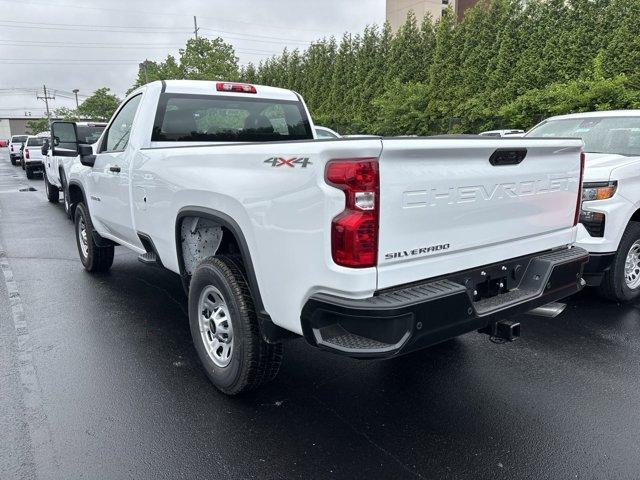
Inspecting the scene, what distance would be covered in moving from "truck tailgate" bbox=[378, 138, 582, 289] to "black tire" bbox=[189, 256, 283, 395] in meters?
1.00

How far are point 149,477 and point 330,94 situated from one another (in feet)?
74.7

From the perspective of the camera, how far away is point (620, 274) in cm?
508

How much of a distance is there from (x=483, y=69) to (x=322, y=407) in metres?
15.7

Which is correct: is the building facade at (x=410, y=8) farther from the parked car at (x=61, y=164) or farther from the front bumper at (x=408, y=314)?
the front bumper at (x=408, y=314)

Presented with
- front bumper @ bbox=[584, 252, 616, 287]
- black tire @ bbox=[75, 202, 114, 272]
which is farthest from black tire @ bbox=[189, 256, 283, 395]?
black tire @ bbox=[75, 202, 114, 272]

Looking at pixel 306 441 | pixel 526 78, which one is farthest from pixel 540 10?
pixel 306 441

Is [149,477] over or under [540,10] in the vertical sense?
under

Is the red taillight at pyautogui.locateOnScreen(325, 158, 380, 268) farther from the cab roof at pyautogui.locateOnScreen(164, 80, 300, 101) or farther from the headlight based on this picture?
the headlight

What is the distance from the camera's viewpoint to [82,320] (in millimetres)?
5016

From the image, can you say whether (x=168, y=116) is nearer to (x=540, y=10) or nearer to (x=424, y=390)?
(x=424, y=390)

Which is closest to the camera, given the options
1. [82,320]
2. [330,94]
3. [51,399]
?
[51,399]

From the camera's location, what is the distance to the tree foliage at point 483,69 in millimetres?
13039

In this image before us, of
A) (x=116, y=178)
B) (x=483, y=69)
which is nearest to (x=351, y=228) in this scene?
(x=116, y=178)

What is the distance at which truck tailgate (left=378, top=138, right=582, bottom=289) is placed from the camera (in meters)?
2.57
